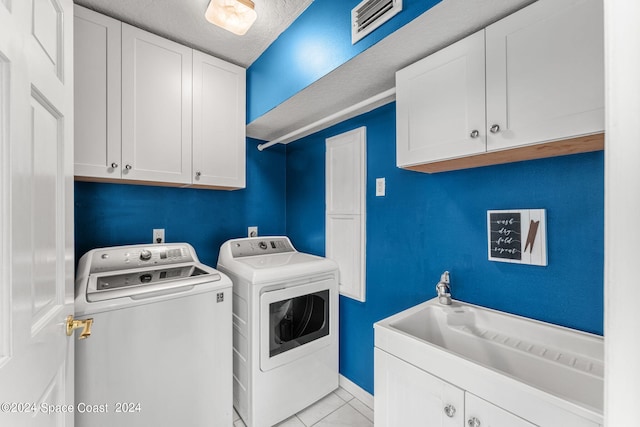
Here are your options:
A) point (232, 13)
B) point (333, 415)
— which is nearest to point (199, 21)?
point (232, 13)

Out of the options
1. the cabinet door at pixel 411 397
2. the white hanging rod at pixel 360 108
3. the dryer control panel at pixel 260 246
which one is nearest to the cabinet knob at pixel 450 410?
the cabinet door at pixel 411 397

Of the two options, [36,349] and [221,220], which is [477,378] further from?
[221,220]

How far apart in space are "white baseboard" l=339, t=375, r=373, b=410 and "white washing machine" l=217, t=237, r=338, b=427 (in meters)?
0.07

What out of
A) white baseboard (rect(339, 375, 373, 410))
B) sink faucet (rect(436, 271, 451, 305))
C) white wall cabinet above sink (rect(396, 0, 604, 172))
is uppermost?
white wall cabinet above sink (rect(396, 0, 604, 172))

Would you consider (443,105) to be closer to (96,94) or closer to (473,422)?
(473,422)

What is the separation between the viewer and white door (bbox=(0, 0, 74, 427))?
0.54m

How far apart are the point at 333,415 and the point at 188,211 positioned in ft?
6.21

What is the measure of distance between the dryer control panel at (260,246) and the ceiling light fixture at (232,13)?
4.88ft

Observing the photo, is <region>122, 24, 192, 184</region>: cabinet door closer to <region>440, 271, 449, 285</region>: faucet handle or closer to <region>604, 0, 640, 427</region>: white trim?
<region>440, 271, 449, 285</region>: faucet handle

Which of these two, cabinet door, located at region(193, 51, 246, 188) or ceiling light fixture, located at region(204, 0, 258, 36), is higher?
ceiling light fixture, located at region(204, 0, 258, 36)

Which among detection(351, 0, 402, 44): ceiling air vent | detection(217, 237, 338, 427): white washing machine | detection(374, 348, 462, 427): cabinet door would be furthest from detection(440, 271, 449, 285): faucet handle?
detection(351, 0, 402, 44): ceiling air vent

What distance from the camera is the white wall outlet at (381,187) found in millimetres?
1854

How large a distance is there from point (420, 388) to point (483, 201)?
0.93 metres

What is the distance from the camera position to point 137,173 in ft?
5.57
